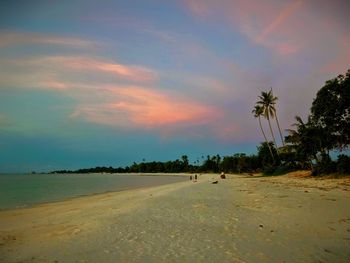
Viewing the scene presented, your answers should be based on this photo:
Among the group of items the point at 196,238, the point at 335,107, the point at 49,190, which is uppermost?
the point at 335,107

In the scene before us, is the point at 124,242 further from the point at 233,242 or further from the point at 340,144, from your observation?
the point at 340,144

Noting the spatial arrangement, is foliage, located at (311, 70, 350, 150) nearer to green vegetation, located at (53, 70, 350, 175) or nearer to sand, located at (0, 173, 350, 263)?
green vegetation, located at (53, 70, 350, 175)

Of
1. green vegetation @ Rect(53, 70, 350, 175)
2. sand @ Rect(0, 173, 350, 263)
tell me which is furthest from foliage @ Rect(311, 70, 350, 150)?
sand @ Rect(0, 173, 350, 263)

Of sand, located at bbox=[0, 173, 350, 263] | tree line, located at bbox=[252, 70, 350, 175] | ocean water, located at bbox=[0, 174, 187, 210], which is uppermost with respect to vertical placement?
tree line, located at bbox=[252, 70, 350, 175]

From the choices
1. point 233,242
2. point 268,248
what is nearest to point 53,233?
point 233,242

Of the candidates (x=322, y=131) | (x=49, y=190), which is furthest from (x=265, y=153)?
(x=49, y=190)

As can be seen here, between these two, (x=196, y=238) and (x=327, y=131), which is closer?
(x=196, y=238)

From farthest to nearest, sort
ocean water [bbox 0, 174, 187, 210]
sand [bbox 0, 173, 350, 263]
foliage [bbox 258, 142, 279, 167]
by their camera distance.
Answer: foliage [bbox 258, 142, 279, 167] → ocean water [bbox 0, 174, 187, 210] → sand [bbox 0, 173, 350, 263]

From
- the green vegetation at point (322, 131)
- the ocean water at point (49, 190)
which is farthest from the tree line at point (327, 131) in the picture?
the ocean water at point (49, 190)

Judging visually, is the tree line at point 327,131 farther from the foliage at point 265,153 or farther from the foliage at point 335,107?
the foliage at point 265,153

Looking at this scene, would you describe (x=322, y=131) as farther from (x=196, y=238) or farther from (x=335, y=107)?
(x=196, y=238)

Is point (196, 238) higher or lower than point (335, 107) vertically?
lower

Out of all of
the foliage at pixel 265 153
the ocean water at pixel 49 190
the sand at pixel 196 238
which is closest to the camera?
the sand at pixel 196 238

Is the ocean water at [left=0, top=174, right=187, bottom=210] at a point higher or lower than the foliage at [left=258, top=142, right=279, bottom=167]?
lower
